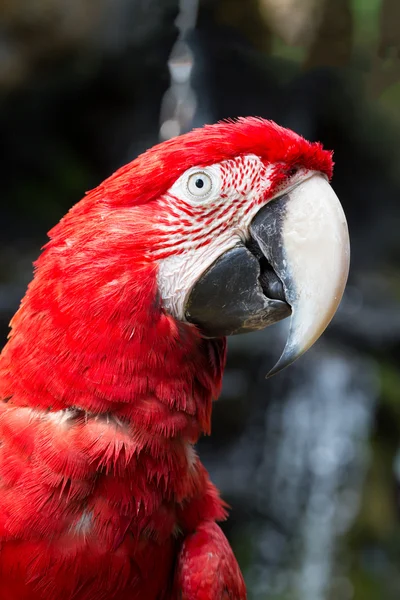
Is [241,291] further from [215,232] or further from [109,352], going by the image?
[109,352]

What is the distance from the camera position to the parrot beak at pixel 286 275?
3.37 ft

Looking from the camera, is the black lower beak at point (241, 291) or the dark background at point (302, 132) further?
the dark background at point (302, 132)

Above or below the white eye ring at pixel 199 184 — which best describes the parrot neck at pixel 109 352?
below

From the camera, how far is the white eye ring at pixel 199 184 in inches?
42.1

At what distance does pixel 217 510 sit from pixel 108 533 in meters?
0.32

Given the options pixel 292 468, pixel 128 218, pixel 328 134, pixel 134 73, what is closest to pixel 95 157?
pixel 134 73

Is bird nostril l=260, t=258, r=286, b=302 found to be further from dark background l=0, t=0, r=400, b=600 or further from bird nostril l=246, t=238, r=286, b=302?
dark background l=0, t=0, r=400, b=600

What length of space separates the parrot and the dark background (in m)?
2.07

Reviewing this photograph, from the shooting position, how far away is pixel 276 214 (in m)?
1.07

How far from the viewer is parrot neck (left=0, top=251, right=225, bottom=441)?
1.03 m

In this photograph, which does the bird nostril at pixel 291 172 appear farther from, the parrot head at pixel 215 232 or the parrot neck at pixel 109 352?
the parrot neck at pixel 109 352

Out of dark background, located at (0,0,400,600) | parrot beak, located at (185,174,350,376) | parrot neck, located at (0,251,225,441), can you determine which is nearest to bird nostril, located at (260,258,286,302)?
parrot beak, located at (185,174,350,376)

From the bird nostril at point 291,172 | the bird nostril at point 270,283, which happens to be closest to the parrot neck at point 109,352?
the bird nostril at point 270,283

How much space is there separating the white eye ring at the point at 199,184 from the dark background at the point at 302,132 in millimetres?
2153
